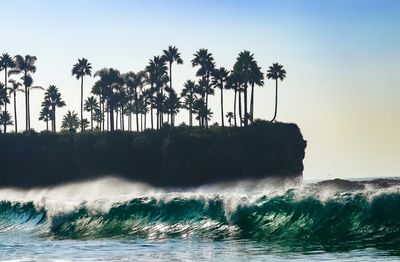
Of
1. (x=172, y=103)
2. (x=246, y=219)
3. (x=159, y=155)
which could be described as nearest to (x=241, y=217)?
(x=246, y=219)

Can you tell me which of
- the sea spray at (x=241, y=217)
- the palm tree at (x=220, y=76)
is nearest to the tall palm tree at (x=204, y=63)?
the palm tree at (x=220, y=76)

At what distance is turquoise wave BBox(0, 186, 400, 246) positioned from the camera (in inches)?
913

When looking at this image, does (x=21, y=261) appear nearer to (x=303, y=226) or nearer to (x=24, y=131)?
(x=303, y=226)

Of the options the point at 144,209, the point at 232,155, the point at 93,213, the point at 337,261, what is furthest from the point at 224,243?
the point at 232,155

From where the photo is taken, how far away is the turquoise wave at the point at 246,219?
23.2 m

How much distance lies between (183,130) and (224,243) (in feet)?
297

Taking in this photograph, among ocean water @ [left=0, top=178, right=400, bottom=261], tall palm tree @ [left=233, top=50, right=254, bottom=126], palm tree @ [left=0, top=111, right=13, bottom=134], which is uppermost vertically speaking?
tall palm tree @ [left=233, top=50, right=254, bottom=126]

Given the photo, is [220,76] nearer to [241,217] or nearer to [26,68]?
[26,68]

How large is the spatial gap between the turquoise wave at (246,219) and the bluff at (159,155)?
72.7m

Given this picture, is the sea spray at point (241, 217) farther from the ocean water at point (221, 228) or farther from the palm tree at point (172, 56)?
the palm tree at point (172, 56)

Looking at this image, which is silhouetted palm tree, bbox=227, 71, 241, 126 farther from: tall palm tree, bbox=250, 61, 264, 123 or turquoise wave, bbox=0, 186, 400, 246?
turquoise wave, bbox=0, 186, 400, 246

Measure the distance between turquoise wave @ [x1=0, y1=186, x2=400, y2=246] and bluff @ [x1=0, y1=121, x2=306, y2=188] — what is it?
7272cm

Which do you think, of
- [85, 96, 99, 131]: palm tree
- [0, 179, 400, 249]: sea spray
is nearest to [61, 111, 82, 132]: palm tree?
[85, 96, 99, 131]: palm tree

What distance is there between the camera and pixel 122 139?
114 m
